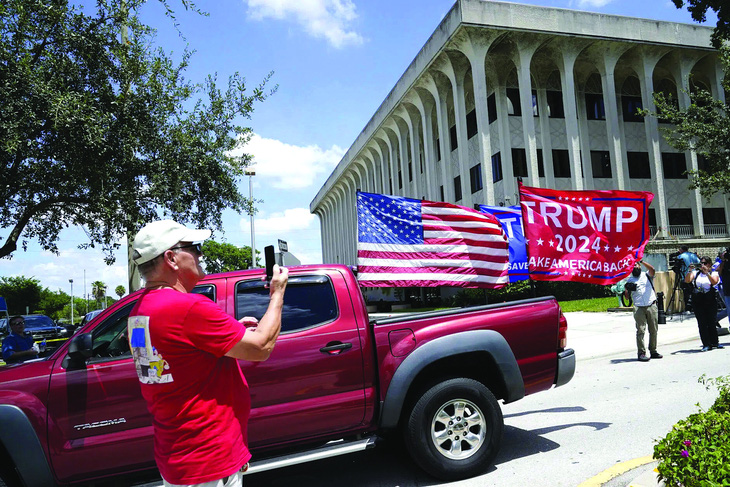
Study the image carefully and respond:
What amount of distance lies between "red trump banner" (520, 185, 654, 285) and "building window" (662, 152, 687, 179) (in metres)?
32.5

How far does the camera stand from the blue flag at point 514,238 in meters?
6.72

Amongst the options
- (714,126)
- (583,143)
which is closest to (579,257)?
(714,126)

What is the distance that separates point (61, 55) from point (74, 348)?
28.7ft

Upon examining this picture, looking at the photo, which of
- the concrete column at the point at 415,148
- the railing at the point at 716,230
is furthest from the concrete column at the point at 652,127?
the concrete column at the point at 415,148

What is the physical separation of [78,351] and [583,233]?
5.09 m

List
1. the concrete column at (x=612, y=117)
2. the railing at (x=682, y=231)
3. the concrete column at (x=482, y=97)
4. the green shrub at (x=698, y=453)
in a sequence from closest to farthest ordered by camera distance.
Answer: the green shrub at (x=698, y=453)
the concrete column at (x=482, y=97)
the concrete column at (x=612, y=117)
the railing at (x=682, y=231)

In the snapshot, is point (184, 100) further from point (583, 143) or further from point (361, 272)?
point (583, 143)

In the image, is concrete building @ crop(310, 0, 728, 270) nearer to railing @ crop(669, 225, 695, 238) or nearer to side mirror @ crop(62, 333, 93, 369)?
railing @ crop(669, 225, 695, 238)

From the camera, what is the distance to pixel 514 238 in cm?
689

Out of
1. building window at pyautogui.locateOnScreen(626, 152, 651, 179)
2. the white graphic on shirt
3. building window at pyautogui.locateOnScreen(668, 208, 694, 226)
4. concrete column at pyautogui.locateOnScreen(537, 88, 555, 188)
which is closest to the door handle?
the white graphic on shirt

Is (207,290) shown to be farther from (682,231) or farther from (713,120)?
(682,231)

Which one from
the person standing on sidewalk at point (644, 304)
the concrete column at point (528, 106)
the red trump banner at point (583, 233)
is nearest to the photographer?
the red trump banner at point (583, 233)

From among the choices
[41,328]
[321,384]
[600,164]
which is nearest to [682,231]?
[600,164]

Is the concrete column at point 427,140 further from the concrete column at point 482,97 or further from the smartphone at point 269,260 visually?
the smartphone at point 269,260
